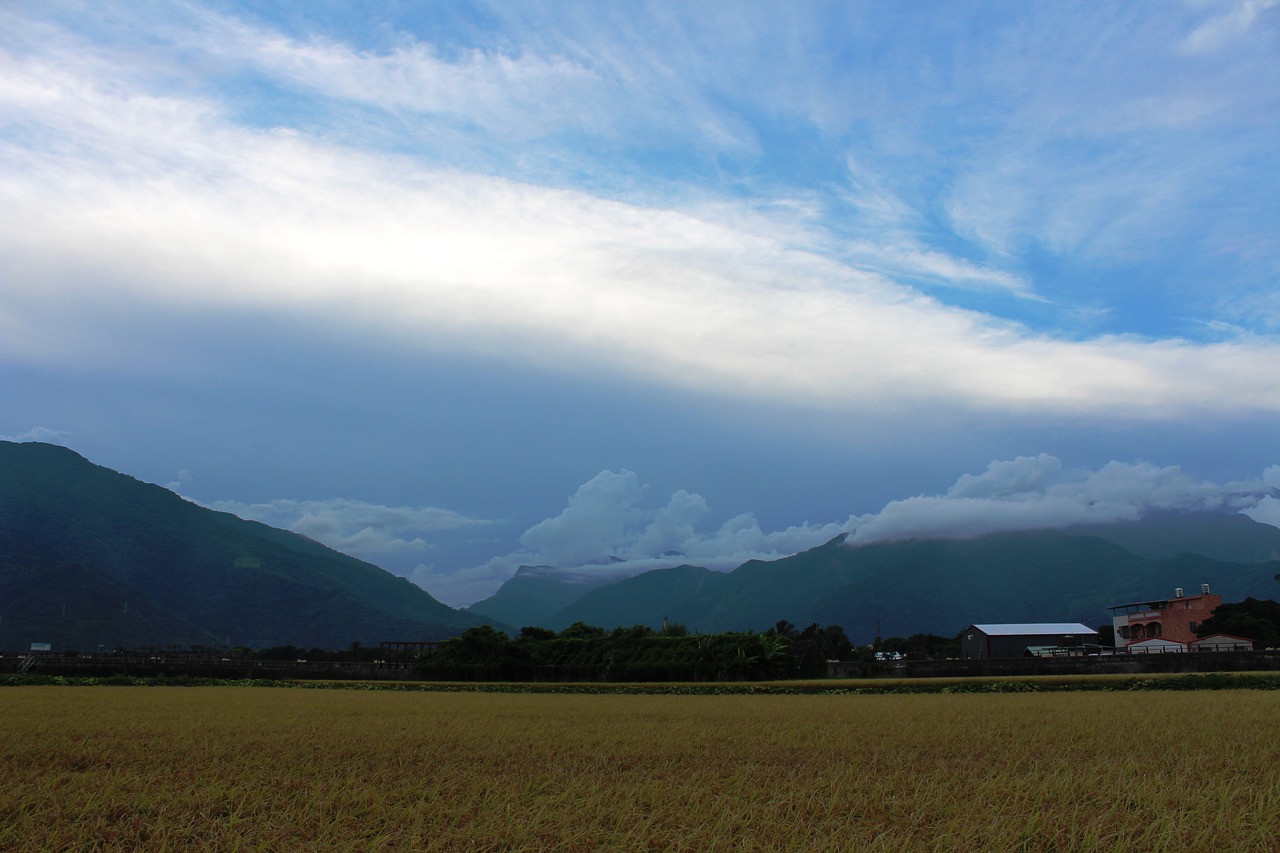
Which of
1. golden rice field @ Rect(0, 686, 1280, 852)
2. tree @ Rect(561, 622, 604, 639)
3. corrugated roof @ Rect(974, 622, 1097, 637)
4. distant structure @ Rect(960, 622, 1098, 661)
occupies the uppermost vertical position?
tree @ Rect(561, 622, 604, 639)

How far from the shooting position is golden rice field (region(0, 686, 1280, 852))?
8.83 metres

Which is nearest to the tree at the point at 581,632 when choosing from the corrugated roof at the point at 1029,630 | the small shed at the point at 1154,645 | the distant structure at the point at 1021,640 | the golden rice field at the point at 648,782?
the golden rice field at the point at 648,782

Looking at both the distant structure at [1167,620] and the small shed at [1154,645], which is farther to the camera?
the distant structure at [1167,620]

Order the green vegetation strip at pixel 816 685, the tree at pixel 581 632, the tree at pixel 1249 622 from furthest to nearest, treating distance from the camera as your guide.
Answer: the tree at pixel 1249 622
the tree at pixel 581 632
the green vegetation strip at pixel 816 685

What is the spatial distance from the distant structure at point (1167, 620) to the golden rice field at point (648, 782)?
257ft

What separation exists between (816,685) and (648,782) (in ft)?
111

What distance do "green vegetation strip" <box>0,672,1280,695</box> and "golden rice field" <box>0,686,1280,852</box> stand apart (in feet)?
54.9

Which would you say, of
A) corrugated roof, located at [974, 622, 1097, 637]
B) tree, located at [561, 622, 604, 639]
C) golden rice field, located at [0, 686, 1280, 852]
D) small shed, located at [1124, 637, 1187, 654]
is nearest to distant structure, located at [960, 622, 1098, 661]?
corrugated roof, located at [974, 622, 1097, 637]

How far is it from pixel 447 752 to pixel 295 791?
458 cm

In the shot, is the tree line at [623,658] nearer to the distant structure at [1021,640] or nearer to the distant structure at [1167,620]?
the distant structure at [1021,640]

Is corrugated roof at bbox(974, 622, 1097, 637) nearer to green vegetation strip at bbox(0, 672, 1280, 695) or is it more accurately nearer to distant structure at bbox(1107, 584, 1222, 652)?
distant structure at bbox(1107, 584, 1222, 652)

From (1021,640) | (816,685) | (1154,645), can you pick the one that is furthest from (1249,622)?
(816,685)

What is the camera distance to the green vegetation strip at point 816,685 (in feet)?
120

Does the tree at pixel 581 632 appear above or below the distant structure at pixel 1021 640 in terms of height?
above
